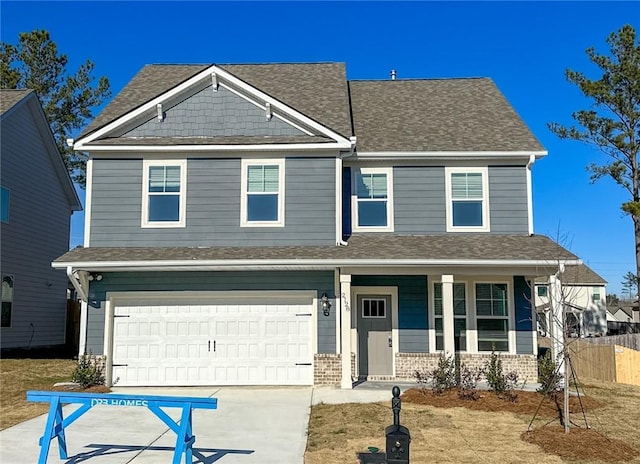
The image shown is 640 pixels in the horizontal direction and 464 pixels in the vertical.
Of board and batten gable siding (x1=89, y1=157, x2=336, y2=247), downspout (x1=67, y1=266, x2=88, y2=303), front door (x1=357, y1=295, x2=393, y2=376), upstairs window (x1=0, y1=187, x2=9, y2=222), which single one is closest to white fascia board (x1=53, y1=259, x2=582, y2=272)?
downspout (x1=67, y1=266, x2=88, y2=303)

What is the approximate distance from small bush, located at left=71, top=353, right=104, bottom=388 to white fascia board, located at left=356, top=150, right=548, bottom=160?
25.1ft

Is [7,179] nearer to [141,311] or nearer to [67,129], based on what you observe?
[141,311]

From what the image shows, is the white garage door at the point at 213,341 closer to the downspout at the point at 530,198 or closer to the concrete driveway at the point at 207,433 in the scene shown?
A: the concrete driveway at the point at 207,433

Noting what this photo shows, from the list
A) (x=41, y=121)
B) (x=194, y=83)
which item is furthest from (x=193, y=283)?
(x=41, y=121)

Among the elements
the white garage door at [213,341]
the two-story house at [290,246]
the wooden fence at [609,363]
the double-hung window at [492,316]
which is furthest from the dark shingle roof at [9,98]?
the wooden fence at [609,363]

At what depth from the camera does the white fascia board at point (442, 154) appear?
1434 centimetres

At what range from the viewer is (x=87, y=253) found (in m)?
13.2

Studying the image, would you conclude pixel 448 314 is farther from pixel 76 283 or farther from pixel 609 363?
pixel 76 283

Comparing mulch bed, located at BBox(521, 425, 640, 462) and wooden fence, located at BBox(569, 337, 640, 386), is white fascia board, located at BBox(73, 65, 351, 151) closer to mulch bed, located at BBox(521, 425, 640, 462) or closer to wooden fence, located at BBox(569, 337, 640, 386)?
mulch bed, located at BBox(521, 425, 640, 462)

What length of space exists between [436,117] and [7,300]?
13.9 meters

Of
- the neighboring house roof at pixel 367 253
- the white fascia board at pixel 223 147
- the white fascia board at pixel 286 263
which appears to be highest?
the white fascia board at pixel 223 147

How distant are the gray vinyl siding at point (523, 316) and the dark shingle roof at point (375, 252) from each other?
1097 millimetres

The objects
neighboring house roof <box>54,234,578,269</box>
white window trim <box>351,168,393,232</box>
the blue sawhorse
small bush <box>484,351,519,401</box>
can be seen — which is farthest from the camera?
white window trim <box>351,168,393,232</box>

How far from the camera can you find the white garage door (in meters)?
13.2
